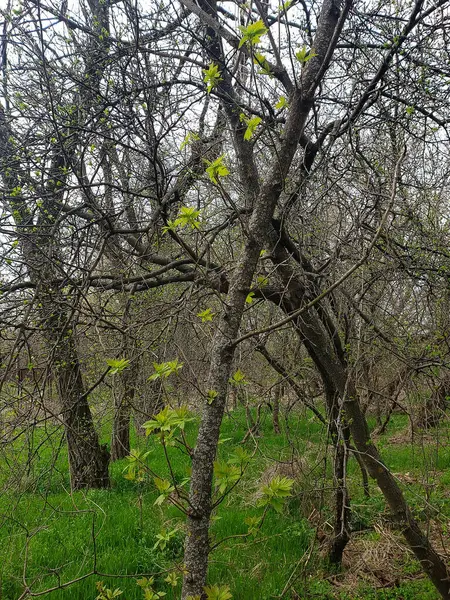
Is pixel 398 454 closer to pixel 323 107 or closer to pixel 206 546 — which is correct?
pixel 323 107

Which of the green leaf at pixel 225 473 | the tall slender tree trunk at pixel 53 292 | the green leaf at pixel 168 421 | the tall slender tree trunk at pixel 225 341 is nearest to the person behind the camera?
the green leaf at pixel 168 421

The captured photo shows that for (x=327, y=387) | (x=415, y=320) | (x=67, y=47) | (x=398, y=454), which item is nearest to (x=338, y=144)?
(x=415, y=320)

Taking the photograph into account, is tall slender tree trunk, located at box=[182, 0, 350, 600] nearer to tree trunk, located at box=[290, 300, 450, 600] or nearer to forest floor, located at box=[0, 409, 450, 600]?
tree trunk, located at box=[290, 300, 450, 600]

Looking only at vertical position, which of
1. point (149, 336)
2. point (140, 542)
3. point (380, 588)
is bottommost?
point (380, 588)

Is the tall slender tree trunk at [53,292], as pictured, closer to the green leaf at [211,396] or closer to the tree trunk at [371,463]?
the green leaf at [211,396]

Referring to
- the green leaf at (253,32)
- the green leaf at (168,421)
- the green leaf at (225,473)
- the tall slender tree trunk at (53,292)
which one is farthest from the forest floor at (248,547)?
the green leaf at (253,32)

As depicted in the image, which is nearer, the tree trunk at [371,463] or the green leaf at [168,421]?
the green leaf at [168,421]

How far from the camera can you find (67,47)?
13.1 ft

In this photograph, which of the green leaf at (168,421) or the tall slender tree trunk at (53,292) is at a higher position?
the tall slender tree trunk at (53,292)

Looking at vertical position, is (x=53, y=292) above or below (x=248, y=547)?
above

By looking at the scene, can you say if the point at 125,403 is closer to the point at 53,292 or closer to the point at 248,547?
the point at 53,292

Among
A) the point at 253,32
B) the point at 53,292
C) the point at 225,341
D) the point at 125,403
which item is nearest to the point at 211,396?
the point at 225,341

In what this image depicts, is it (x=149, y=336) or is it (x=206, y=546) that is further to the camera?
(x=149, y=336)

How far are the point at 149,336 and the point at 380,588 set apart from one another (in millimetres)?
3030
